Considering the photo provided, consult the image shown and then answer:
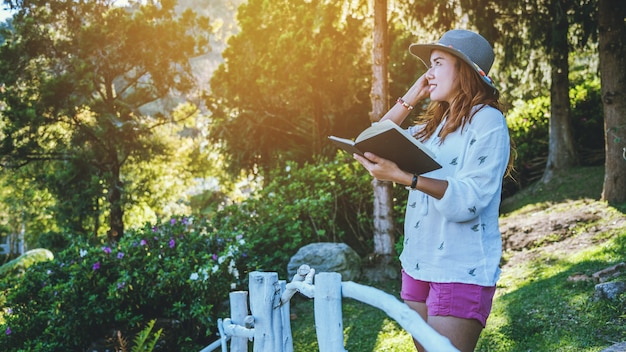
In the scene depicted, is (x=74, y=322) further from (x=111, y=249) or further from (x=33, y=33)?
(x=33, y=33)

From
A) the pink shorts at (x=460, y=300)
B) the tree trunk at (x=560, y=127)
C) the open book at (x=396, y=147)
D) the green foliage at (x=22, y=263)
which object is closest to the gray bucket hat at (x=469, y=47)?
the open book at (x=396, y=147)

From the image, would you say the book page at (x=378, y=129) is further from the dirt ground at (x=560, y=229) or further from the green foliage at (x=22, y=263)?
the green foliage at (x=22, y=263)

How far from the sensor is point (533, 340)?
4113 millimetres

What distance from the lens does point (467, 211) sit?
1867 millimetres

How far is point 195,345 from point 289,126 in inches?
369

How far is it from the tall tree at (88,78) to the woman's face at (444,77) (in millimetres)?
13994

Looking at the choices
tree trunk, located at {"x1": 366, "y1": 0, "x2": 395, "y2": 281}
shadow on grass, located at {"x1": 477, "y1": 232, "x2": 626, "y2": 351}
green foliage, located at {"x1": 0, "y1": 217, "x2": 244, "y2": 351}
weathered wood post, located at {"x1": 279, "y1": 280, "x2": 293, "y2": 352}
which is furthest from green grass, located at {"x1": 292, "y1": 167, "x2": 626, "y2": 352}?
weathered wood post, located at {"x1": 279, "y1": 280, "x2": 293, "y2": 352}

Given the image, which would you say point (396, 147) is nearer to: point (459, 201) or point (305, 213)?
point (459, 201)

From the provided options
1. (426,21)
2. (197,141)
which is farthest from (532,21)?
(197,141)

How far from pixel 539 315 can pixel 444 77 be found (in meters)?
3.00

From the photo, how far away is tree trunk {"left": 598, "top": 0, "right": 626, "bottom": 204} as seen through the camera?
700cm

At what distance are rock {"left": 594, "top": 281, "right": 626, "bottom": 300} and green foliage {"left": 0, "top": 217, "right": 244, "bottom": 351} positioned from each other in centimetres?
333

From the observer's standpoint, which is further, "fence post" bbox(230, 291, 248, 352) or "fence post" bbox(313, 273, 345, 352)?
"fence post" bbox(230, 291, 248, 352)

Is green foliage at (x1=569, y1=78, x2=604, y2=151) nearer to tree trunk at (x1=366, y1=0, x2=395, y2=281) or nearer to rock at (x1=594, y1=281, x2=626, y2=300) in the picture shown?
tree trunk at (x1=366, y1=0, x2=395, y2=281)
